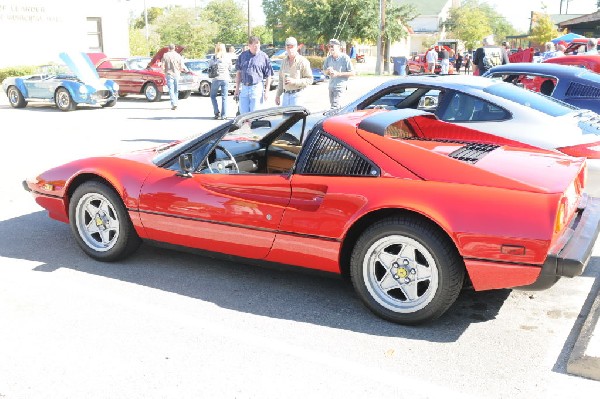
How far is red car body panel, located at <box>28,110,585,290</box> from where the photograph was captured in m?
3.32

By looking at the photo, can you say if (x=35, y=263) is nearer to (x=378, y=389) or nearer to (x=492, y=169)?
(x=378, y=389)

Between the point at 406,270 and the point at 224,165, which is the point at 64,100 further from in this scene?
the point at 406,270

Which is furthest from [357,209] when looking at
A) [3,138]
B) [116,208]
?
[3,138]

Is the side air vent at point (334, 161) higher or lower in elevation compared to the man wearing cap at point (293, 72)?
lower

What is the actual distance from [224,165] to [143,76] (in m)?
15.3

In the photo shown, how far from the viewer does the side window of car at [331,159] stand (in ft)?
12.4

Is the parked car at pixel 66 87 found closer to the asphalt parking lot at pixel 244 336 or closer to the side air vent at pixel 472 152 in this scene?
the asphalt parking lot at pixel 244 336

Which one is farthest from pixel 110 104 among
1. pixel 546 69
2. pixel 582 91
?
pixel 582 91

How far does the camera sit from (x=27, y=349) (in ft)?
11.2

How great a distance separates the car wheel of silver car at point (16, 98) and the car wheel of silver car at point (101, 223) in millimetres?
14095

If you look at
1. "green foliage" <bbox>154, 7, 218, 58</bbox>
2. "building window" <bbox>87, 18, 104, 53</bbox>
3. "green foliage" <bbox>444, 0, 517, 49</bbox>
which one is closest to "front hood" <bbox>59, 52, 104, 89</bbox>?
"building window" <bbox>87, 18, 104, 53</bbox>

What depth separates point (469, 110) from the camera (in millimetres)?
5938

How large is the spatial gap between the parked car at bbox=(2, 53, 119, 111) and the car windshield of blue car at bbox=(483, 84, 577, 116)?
12.7m

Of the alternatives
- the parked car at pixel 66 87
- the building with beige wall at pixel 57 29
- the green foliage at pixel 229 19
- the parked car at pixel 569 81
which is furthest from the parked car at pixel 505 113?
the green foliage at pixel 229 19
